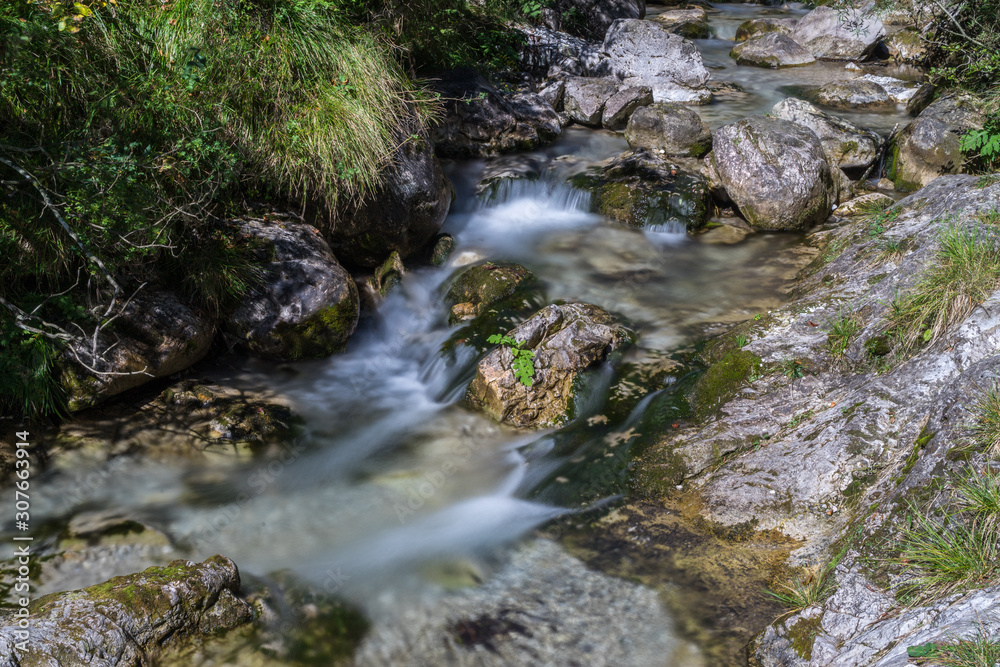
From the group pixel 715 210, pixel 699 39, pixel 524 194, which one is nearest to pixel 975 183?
pixel 715 210

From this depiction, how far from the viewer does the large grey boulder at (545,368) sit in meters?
5.27

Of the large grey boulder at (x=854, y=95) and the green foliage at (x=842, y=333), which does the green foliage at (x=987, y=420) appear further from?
the large grey boulder at (x=854, y=95)

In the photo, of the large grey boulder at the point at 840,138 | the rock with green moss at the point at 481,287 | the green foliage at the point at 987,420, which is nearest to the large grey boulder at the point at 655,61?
the large grey boulder at the point at 840,138

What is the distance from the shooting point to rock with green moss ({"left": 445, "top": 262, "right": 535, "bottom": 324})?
21.3 ft

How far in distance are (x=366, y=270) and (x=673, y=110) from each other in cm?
494

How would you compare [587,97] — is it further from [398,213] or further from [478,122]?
[398,213]

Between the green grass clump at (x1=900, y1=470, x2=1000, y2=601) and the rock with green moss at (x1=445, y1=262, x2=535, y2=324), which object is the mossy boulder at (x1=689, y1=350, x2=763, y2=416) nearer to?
the green grass clump at (x1=900, y1=470, x2=1000, y2=601)

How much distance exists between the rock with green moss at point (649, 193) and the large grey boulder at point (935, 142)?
243 centimetres

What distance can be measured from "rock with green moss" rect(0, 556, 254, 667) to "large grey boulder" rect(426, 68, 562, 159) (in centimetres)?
638

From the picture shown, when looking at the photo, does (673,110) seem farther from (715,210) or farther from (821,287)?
(821,287)

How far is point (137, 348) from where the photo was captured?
5.02 m

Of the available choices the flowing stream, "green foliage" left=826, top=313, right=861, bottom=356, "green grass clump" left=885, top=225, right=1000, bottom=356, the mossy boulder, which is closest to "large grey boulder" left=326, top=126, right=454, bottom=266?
the flowing stream

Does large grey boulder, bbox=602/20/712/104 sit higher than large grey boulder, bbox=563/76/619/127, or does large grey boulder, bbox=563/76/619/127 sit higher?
large grey boulder, bbox=602/20/712/104

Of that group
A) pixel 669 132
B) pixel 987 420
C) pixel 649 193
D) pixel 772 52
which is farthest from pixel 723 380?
pixel 772 52
